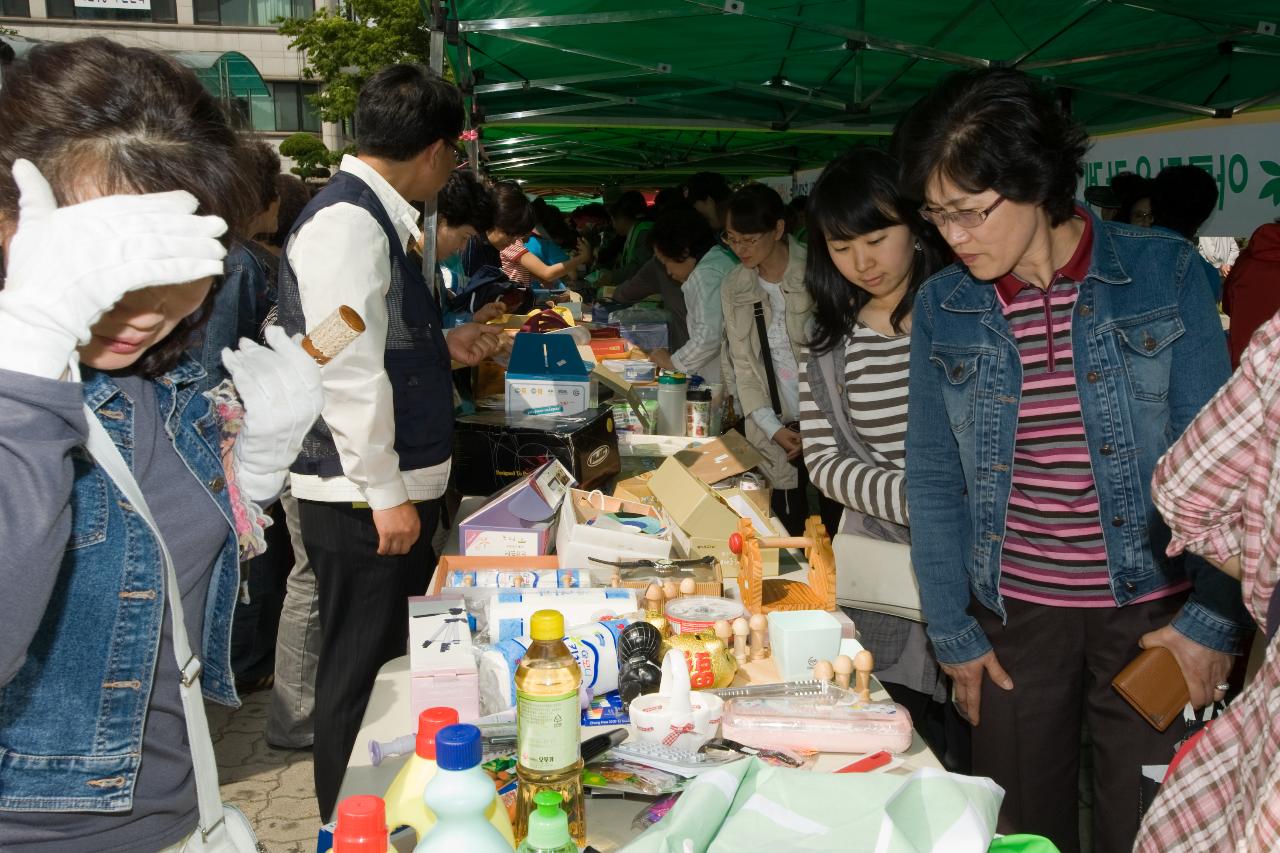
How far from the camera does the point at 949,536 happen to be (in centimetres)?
207

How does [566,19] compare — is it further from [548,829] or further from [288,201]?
[548,829]

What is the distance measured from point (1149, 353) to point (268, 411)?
59.3 inches

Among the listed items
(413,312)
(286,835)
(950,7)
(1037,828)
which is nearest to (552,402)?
(413,312)

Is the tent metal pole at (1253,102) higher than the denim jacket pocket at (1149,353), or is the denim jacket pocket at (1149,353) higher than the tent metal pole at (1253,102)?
the tent metal pole at (1253,102)

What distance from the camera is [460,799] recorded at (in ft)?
3.44

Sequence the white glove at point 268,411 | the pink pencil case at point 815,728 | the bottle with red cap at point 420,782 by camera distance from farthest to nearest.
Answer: the pink pencil case at point 815,728
the white glove at point 268,411
the bottle with red cap at point 420,782

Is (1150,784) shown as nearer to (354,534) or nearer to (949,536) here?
(949,536)

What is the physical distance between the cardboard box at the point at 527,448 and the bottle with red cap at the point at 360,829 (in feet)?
7.35

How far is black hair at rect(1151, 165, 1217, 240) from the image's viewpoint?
169 inches

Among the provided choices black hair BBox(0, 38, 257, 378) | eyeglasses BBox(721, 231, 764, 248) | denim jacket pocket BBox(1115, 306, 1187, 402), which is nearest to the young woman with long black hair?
denim jacket pocket BBox(1115, 306, 1187, 402)

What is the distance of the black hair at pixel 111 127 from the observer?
3.61ft

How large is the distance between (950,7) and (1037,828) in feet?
14.5

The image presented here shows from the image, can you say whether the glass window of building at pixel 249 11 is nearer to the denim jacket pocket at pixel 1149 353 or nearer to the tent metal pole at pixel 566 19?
the tent metal pole at pixel 566 19

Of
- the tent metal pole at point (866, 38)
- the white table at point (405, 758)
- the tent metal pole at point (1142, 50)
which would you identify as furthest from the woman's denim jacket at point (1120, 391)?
the tent metal pole at point (1142, 50)
